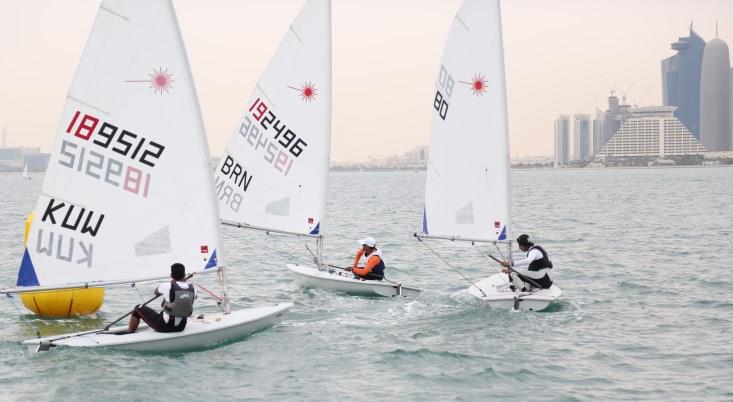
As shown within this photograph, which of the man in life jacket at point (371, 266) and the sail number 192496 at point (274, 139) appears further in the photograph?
the sail number 192496 at point (274, 139)

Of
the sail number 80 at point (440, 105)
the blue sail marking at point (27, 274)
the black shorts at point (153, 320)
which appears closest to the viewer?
the blue sail marking at point (27, 274)

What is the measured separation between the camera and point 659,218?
45.2 m

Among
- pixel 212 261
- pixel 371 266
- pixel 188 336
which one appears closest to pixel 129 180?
pixel 212 261

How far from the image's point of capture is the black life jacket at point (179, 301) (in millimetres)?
12266

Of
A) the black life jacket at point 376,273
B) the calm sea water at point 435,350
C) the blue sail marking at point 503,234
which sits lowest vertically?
the calm sea water at point 435,350

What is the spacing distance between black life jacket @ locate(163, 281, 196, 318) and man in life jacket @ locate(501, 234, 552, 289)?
20.3ft

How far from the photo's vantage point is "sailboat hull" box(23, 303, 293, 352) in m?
12.2

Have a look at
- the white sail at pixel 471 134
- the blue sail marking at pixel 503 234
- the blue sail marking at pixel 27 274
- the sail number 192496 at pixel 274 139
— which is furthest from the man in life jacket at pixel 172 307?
the blue sail marking at pixel 503 234

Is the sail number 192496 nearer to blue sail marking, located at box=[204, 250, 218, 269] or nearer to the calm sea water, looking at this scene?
the calm sea water

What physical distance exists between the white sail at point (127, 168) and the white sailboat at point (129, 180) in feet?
0.05

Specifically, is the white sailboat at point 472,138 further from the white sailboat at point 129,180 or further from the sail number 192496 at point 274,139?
the white sailboat at point 129,180

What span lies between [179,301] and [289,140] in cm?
761

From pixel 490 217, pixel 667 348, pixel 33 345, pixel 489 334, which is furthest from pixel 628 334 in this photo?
pixel 33 345

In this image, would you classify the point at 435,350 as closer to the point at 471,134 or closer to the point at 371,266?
the point at 371,266
